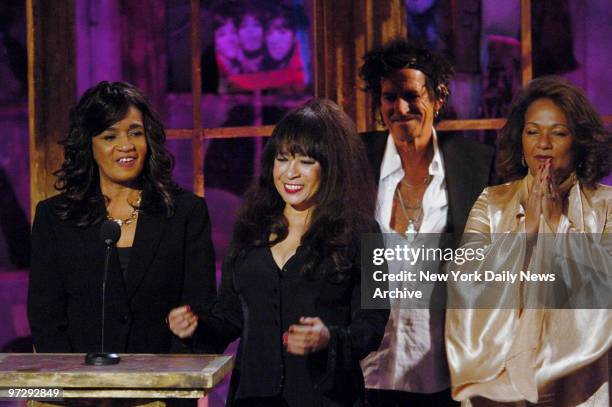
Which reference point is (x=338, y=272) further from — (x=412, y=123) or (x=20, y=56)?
(x=20, y=56)

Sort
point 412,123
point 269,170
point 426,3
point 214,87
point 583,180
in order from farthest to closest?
point 214,87
point 426,3
point 412,123
point 583,180
point 269,170

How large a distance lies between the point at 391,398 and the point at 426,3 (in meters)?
1.52

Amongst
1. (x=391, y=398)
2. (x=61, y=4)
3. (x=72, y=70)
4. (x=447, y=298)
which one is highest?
(x=61, y=4)

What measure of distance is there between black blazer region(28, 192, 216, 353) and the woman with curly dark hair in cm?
91

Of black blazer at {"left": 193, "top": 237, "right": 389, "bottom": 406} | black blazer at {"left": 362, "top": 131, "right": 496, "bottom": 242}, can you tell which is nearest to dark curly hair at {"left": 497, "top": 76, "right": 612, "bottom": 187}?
black blazer at {"left": 362, "top": 131, "right": 496, "bottom": 242}

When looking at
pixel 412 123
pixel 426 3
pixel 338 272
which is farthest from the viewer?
pixel 426 3

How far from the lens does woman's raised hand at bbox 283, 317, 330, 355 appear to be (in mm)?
2248

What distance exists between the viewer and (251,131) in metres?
3.77

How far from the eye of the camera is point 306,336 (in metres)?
2.25

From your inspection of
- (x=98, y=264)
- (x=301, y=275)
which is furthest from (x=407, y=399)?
(x=98, y=264)

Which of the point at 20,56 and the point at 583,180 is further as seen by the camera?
the point at 20,56

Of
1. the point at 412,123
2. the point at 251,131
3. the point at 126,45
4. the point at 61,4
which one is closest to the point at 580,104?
the point at 412,123

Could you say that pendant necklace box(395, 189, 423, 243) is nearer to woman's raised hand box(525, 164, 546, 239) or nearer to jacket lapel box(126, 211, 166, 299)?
woman's raised hand box(525, 164, 546, 239)

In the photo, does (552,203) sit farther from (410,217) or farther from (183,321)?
(183,321)
